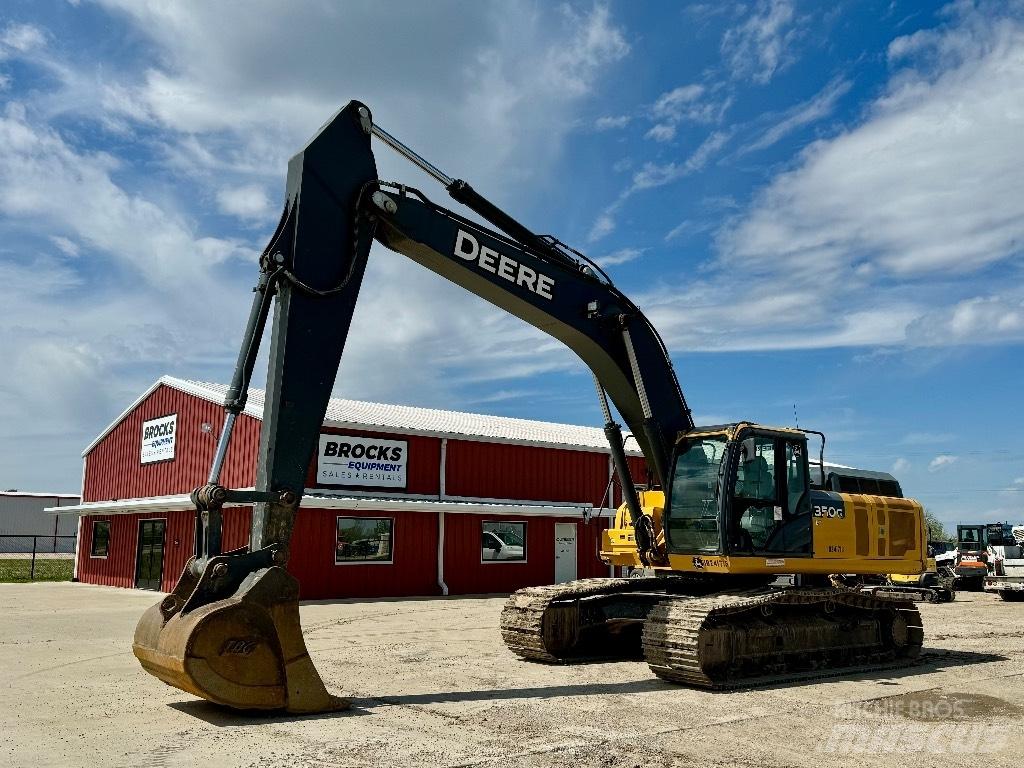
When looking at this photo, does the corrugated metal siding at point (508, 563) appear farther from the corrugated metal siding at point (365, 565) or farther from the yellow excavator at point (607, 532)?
the yellow excavator at point (607, 532)

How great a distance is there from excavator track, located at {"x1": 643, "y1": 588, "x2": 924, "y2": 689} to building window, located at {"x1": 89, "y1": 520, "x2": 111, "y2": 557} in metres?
25.9

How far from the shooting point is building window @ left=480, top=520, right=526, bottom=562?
27578mm

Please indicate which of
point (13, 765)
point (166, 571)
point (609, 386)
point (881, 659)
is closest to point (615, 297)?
point (609, 386)

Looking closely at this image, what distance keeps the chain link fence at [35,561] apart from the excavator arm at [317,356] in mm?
28065

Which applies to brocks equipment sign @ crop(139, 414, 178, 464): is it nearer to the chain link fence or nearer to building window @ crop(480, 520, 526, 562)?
the chain link fence

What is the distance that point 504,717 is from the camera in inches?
352

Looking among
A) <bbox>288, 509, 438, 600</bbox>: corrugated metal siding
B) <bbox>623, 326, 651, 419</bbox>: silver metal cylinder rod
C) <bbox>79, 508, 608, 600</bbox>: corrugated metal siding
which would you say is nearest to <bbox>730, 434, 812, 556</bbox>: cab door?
<bbox>623, 326, 651, 419</bbox>: silver metal cylinder rod

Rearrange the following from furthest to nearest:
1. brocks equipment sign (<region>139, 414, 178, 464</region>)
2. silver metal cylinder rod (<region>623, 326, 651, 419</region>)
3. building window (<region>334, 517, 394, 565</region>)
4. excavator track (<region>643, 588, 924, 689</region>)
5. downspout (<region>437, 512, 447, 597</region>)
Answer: brocks equipment sign (<region>139, 414, 178, 464</region>), downspout (<region>437, 512, 447, 597</region>), building window (<region>334, 517, 394, 565</region>), silver metal cylinder rod (<region>623, 326, 651, 419</region>), excavator track (<region>643, 588, 924, 689</region>)

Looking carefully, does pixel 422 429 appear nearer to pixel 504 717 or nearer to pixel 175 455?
pixel 175 455

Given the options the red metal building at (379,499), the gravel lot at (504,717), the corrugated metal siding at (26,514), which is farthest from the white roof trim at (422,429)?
the corrugated metal siding at (26,514)

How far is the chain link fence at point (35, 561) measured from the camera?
34822 mm

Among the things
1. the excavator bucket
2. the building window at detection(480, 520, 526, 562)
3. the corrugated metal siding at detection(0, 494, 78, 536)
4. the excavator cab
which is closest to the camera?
the excavator bucket

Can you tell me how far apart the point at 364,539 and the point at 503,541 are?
4.73 metres

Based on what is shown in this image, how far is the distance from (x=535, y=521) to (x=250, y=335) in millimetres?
19955
